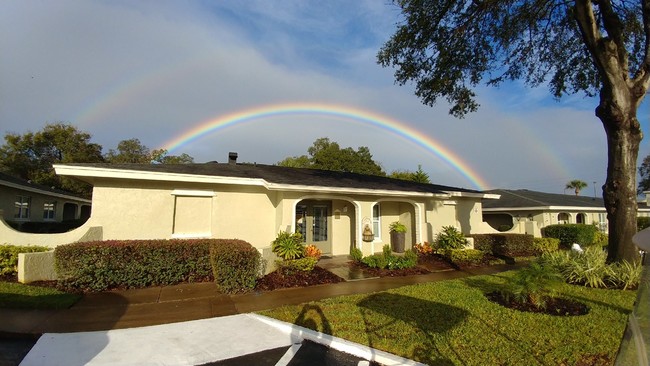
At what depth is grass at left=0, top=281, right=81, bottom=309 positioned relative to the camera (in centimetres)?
664

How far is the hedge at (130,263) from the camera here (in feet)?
25.9

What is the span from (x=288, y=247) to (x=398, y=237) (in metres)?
5.99

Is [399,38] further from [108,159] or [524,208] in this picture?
[108,159]

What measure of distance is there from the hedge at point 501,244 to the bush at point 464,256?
95.7 inches

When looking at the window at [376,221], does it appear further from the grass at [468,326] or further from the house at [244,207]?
the grass at [468,326]

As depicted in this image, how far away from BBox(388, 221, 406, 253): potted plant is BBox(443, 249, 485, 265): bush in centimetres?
188

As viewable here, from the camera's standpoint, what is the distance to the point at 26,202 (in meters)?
17.7

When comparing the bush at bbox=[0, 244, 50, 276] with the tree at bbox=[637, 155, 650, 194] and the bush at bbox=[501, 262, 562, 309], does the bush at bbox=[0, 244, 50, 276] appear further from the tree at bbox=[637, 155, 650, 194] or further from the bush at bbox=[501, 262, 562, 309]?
the tree at bbox=[637, 155, 650, 194]

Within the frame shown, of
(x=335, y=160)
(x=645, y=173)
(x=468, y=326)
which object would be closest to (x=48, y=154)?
(x=335, y=160)

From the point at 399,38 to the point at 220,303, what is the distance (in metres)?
9.66

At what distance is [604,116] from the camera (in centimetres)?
959

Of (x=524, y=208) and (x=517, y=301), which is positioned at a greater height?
(x=524, y=208)

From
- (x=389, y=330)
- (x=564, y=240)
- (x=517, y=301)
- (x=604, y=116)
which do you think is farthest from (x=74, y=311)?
(x=564, y=240)

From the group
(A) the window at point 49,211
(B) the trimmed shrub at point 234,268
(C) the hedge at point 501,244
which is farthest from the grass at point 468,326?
(A) the window at point 49,211
